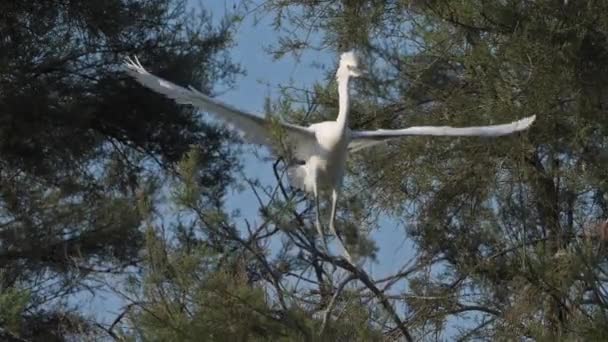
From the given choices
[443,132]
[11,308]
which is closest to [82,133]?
[11,308]

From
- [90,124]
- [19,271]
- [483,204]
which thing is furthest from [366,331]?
[90,124]

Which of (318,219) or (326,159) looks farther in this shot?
(326,159)

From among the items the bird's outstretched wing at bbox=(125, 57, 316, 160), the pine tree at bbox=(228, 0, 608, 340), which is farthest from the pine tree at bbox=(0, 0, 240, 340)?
the bird's outstretched wing at bbox=(125, 57, 316, 160)

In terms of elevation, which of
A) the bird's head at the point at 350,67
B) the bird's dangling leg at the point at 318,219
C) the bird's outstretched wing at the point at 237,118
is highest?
the bird's head at the point at 350,67

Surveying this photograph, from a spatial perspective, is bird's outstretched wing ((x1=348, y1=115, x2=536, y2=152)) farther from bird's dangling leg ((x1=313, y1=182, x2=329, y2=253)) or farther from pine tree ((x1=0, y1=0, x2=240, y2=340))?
pine tree ((x1=0, y1=0, x2=240, y2=340))

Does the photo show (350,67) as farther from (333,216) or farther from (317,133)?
(333,216)

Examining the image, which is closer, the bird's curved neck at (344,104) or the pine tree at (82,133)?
the bird's curved neck at (344,104)

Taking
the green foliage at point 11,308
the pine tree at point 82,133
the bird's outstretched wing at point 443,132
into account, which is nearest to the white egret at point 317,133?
the bird's outstretched wing at point 443,132

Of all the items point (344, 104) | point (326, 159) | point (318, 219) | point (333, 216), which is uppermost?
point (344, 104)

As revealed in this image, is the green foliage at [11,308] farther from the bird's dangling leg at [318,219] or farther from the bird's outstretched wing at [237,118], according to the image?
the bird's dangling leg at [318,219]

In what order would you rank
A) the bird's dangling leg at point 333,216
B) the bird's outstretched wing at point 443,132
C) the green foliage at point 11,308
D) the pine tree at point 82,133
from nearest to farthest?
the bird's dangling leg at point 333,216 < the bird's outstretched wing at point 443,132 < the green foliage at point 11,308 < the pine tree at point 82,133

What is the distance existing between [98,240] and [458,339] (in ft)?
9.56

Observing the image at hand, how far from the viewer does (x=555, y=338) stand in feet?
12.5

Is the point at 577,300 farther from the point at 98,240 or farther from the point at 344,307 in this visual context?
the point at 98,240
